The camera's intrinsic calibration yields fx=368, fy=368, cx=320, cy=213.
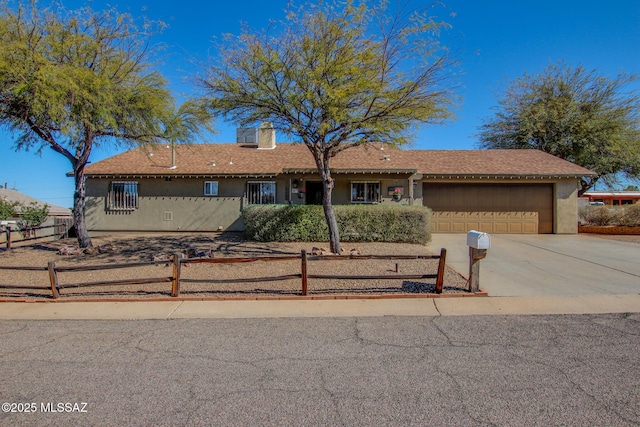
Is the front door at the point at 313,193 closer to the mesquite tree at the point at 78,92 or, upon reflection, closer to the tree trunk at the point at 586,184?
the mesquite tree at the point at 78,92

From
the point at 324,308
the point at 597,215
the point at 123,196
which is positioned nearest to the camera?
the point at 324,308

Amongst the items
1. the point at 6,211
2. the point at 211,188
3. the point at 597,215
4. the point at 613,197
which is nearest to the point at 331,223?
the point at 211,188

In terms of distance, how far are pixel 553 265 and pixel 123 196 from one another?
56.0 ft

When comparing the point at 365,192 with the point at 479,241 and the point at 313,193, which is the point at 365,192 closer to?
the point at 313,193

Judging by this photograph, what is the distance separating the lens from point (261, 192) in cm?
1675

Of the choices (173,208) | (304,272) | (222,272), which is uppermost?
(173,208)

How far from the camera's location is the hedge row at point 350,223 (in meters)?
12.8

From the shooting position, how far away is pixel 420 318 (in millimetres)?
5699

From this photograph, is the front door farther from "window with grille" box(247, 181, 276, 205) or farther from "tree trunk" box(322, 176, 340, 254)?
"tree trunk" box(322, 176, 340, 254)

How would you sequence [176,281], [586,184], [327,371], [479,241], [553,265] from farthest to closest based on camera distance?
[586,184] → [553,265] → [176,281] → [479,241] → [327,371]

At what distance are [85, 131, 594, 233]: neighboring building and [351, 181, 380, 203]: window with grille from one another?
0.04 metres

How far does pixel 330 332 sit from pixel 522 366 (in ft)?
7.67

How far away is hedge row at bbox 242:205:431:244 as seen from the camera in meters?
12.8

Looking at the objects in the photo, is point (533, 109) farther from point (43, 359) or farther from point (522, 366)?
point (43, 359)
